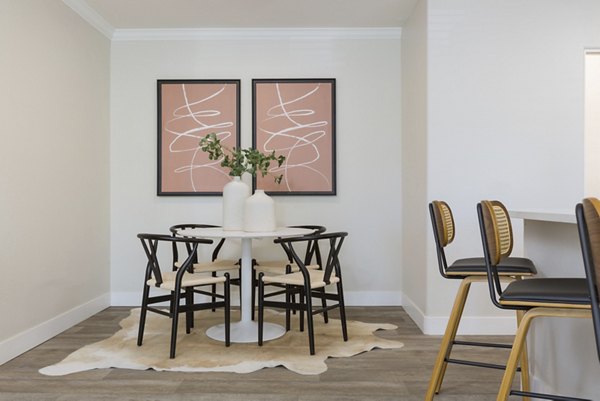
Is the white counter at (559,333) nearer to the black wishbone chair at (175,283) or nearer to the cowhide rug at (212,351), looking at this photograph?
the cowhide rug at (212,351)

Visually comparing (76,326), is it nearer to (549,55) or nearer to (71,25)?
(71,25)

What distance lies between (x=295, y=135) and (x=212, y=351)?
2.06 m

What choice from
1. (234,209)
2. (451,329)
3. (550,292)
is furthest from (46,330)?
(550,292)

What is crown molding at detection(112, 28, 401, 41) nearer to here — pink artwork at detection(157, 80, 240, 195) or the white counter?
pink artwork at detection(157, 80, 240, 195)

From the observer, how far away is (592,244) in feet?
3.59

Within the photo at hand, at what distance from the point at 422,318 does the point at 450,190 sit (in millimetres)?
938

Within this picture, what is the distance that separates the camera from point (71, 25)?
3711 millimetres

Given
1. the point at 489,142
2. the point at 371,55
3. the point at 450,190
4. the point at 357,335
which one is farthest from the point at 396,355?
the point at 371,55

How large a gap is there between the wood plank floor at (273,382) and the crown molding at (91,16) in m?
2.48

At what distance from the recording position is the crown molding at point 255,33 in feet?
14.4

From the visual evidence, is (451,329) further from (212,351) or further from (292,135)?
(292,135)

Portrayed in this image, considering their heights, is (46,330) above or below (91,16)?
below

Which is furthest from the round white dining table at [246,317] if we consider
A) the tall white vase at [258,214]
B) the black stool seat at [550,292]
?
the black stool seat at [550,292]

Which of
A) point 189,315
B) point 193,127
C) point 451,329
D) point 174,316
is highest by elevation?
point 193,127
